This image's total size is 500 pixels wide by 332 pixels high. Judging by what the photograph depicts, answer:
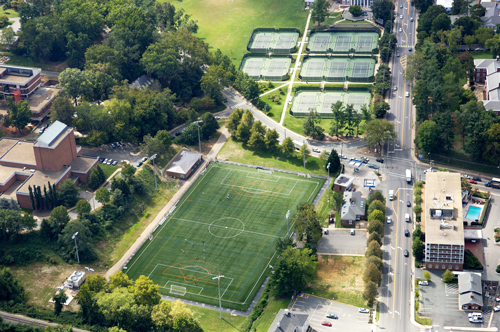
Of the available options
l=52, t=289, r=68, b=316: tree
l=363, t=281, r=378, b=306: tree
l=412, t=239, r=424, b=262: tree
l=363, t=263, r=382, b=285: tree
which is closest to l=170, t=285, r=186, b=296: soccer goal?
l=52, t=289, r=68, b=316: tree

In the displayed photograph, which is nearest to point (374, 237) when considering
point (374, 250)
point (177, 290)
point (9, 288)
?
Answer: point (374, 250)

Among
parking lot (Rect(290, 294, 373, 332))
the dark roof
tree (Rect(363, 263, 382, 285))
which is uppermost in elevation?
tree (Rect(363, 263, 382, 285))

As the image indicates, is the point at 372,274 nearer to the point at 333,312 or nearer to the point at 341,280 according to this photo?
the point at 341,280

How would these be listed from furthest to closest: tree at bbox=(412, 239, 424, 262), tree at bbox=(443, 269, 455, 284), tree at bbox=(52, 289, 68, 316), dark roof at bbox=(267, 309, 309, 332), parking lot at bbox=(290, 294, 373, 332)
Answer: tree at bbox=(412, 239, 424, 262)
tree at bbox=(443, 269, 455, 284)
tree at bbox=(52, 289, 68, 316)
parking lot at bbox=(290, 294, 373, 332)
dark roof at bbox=(267, 309, 309, 332)

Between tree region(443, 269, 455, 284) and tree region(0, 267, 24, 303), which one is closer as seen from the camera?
tree region(0, 267, 24, 303)

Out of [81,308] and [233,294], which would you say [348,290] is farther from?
[81,308]

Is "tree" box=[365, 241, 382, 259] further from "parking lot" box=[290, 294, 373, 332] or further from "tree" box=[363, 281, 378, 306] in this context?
"parking lot" box=[290, 294, 373, 332]

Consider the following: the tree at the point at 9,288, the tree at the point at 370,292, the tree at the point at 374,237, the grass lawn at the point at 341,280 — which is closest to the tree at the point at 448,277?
the tree at the point at 370,292

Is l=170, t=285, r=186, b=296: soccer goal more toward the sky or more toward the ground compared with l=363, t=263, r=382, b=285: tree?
more toward the ground

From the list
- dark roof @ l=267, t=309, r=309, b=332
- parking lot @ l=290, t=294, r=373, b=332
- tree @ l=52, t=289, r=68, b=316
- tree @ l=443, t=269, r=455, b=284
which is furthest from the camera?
tree @ l=443, t=269, r=455, b=284

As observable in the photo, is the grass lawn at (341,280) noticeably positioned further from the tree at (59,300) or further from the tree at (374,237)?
the tree at (59,300)
